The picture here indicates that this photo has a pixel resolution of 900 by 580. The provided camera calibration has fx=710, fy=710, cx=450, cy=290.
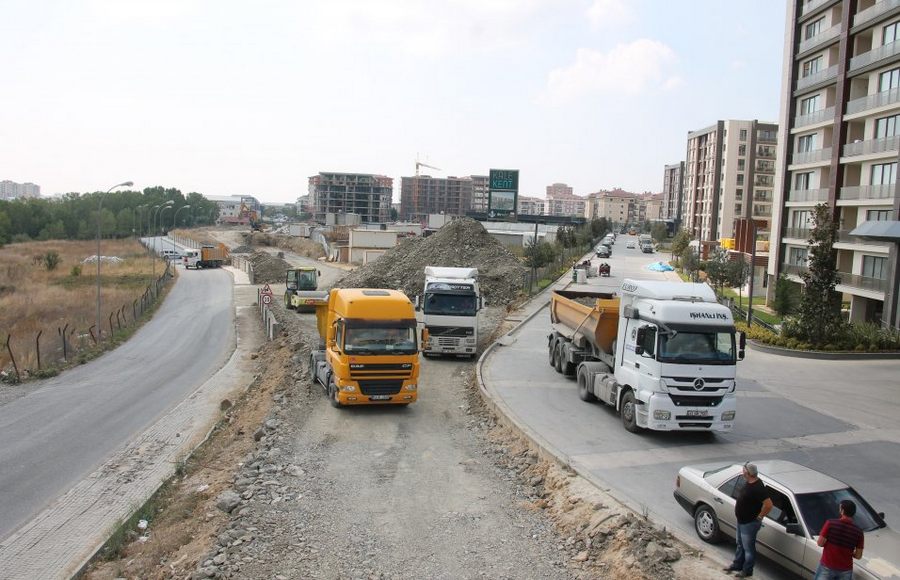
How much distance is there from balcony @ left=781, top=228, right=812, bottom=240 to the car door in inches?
1501

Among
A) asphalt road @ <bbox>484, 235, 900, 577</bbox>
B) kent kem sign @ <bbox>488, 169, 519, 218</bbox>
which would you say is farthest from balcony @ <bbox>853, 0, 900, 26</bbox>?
kent kem sign @ <bbox>488, 169, 519, 218</bbox>

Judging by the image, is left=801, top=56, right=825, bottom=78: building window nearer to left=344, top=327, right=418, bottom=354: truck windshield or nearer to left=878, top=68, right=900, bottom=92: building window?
left=878, top=68, right=900, bottom=92: building window

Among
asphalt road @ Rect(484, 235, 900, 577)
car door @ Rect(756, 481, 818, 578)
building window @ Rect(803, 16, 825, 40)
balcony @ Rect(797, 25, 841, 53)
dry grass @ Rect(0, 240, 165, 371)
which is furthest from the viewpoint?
building window @ Rect(803, 16, 825, 40)

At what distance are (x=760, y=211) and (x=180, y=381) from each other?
9034 cm

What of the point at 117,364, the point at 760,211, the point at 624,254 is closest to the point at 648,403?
the point at 117,364

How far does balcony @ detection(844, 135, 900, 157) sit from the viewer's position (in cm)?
3522

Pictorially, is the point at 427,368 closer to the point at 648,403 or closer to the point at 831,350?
the point at 648,403

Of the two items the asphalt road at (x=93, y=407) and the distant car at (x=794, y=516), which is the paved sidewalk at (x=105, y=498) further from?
the distant car at (x=794, y=516)

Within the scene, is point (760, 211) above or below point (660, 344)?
above

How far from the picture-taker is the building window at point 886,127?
117 ft

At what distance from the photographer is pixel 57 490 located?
15359 mm

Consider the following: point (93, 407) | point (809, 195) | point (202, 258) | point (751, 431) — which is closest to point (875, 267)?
point (809, 195)

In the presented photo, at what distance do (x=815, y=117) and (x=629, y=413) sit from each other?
35188 mm

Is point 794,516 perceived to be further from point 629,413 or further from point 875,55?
point 875,55
